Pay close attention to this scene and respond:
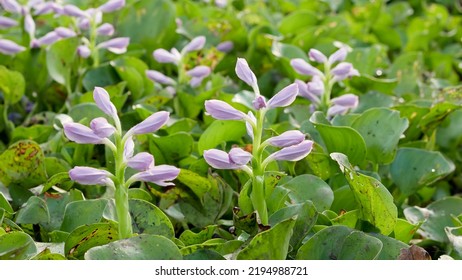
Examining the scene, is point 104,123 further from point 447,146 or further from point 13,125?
point 447,146

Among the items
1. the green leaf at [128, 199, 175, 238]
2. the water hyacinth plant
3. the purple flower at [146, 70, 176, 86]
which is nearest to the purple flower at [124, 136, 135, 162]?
the water hyacinth plant

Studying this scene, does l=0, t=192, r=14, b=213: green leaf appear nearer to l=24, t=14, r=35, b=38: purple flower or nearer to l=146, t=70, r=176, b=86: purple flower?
l=146, t=70, r=176, b=86: purple flower

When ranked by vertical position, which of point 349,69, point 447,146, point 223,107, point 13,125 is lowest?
point 447,146

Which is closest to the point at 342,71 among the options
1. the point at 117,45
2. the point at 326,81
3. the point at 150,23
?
the point at 326,81

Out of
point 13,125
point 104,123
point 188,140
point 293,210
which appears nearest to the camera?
point 104,123

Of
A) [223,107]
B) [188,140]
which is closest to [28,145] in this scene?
[188,140]

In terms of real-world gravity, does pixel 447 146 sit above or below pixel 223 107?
below
